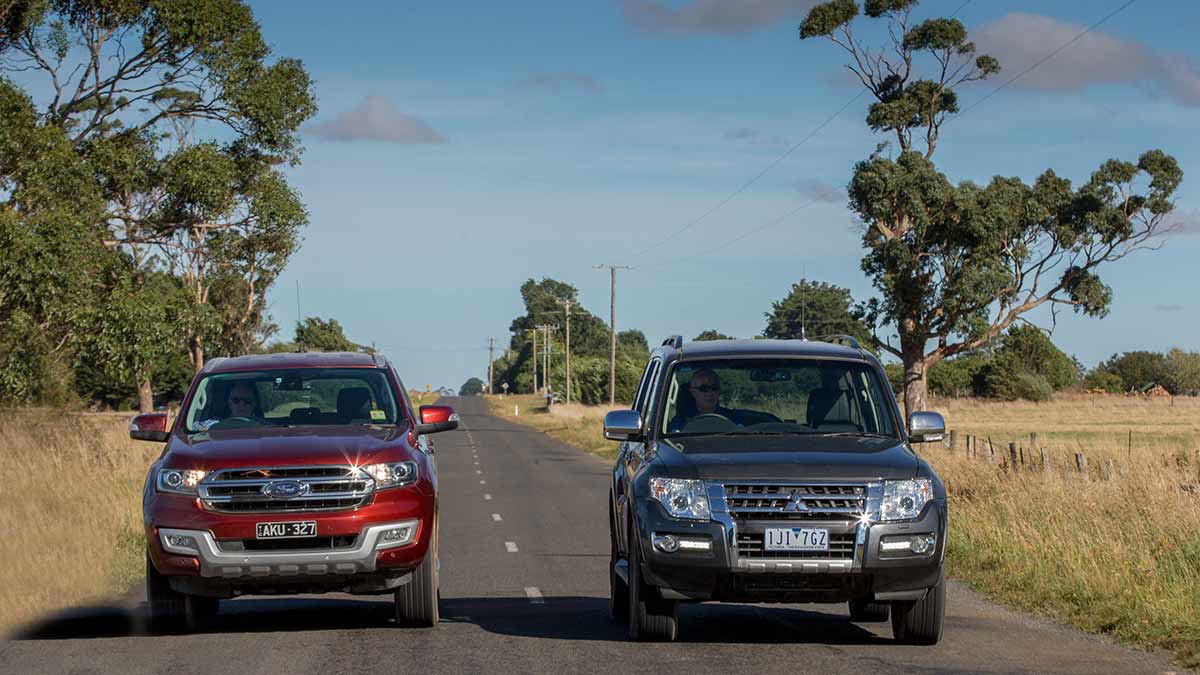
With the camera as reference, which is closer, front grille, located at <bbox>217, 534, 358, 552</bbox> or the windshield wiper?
front grille, located at <bbox>217, 534, 358, 552</bbox>

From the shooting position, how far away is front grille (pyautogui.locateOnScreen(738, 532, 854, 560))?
29.7 feet

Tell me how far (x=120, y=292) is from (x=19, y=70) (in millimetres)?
5776

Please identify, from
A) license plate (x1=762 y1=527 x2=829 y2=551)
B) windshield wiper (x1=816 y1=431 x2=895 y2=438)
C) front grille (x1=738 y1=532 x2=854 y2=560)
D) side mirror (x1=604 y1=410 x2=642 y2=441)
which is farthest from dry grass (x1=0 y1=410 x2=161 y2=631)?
windshield wiper (x1=816 y1=431 x2=895 y2=438)

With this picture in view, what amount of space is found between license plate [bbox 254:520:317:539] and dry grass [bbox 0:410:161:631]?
2.66 meters

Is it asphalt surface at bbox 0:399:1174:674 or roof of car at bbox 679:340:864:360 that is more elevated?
roof of car at bbox 679:340:864:360

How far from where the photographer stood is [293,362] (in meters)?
11.9

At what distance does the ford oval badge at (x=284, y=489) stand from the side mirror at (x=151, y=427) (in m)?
1.50

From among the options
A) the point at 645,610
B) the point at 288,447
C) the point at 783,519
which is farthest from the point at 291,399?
the point at 783,519

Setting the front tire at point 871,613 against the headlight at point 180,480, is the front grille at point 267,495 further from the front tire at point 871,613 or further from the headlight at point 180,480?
the front tire at point 871,613

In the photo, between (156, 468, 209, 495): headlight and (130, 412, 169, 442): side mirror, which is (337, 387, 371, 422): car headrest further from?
(156, 468, 209, 495): headlight

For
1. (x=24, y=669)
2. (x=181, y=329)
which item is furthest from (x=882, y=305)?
(x=24, y=669)

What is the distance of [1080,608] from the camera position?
462 inches

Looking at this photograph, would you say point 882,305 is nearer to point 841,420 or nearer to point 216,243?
point 216,243

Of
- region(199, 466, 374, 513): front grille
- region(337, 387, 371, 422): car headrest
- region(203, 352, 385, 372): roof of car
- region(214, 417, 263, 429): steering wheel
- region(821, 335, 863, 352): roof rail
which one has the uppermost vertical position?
region(821, 335, 863, 352): roof rail
